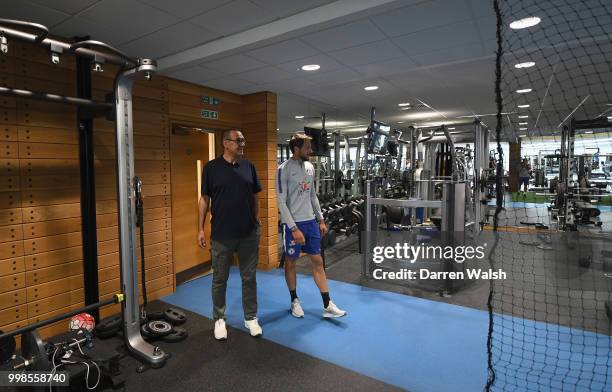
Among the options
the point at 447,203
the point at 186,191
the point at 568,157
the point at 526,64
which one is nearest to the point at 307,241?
the point at 447,203

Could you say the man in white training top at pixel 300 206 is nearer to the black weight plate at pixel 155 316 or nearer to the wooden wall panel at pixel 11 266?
the black weight plate at pixel 155 316

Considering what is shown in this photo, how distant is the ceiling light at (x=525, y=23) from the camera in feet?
8.15

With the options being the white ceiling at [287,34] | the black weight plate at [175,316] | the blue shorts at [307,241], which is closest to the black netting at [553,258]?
the white ceiling at [287,34]

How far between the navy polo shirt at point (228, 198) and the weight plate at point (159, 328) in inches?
33.6

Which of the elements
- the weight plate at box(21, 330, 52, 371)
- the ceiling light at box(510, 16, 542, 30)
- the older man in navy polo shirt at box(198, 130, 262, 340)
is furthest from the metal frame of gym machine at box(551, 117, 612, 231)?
the weight plate at box(21, 330, 52, 371)

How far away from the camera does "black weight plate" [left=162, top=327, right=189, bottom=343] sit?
2.70 m

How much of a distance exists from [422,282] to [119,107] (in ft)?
11.6

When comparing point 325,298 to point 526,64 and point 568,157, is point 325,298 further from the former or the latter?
point 568,157

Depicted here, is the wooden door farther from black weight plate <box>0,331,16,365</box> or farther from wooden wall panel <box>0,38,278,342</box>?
black weight plate <box>0,331,16,365</box>

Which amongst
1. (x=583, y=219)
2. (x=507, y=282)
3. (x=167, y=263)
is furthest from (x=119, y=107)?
(x=583, y=219)

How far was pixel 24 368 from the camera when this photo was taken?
2.07 m

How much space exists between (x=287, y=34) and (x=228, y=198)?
1.35m

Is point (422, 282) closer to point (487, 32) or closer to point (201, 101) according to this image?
point (487, 32)

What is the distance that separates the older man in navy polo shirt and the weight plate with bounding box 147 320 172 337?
0.40 m
